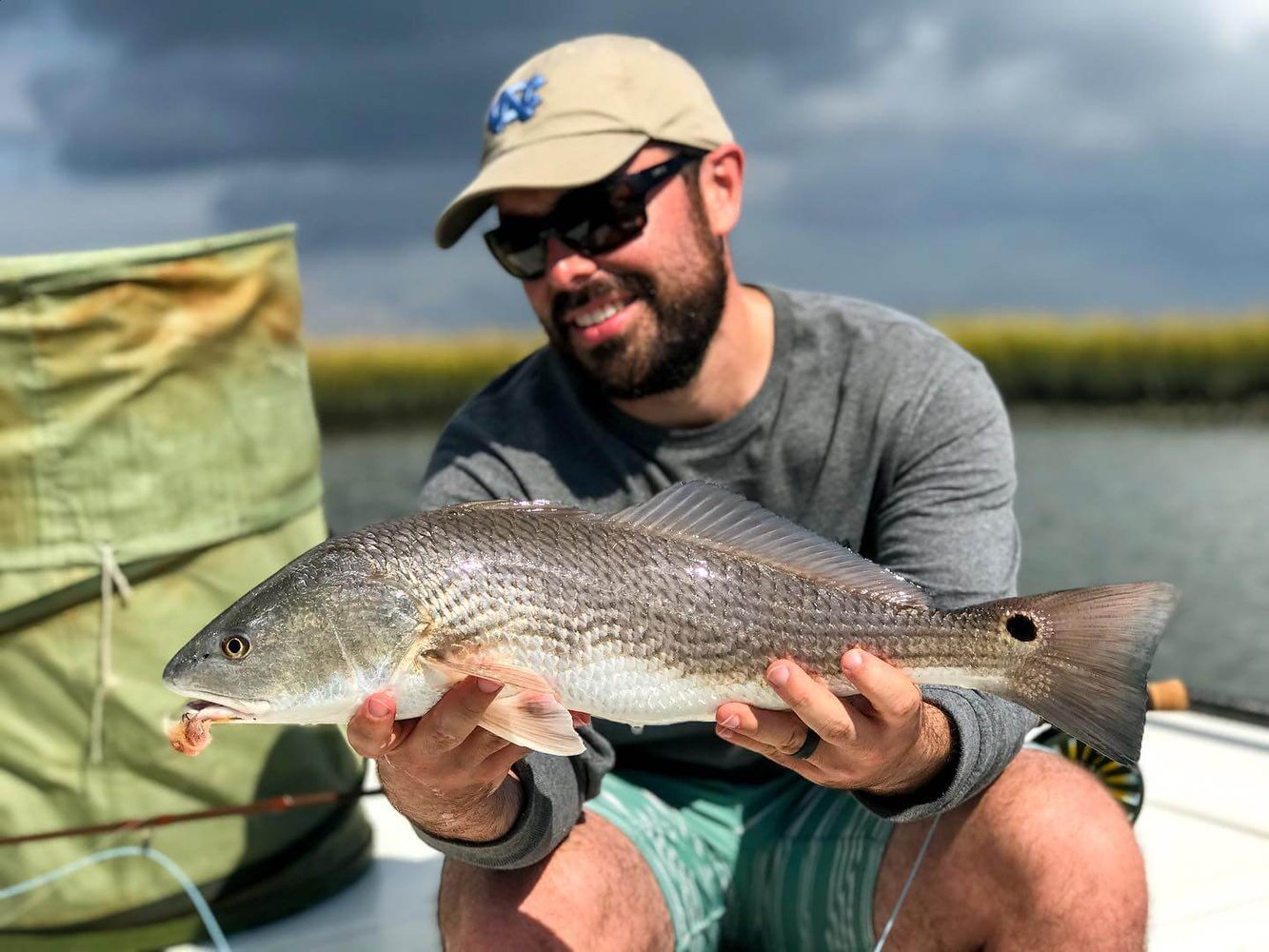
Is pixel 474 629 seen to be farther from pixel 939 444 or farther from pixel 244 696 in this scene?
pixel 939 444

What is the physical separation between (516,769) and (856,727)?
0.72 metres

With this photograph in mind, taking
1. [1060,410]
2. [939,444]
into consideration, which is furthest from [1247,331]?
[939,444]

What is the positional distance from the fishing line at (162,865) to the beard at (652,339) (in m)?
1.57

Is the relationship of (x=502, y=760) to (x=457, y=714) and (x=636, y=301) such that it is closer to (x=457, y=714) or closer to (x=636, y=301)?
(x=457, y=714)

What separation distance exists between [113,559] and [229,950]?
3.31 ft

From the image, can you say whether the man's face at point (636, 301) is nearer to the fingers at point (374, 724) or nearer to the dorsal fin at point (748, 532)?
the dorsal fin at point (748, 532)

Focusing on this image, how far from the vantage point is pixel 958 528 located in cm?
273

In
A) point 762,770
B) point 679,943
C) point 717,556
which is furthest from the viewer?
point 762,770

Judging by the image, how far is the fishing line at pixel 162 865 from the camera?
10.0 feet

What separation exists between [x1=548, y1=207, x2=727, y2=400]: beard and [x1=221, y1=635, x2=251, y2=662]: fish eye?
1207 millimetres

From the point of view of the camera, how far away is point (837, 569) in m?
2.24

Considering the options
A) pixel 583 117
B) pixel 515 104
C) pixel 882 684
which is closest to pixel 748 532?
pixel 882 684

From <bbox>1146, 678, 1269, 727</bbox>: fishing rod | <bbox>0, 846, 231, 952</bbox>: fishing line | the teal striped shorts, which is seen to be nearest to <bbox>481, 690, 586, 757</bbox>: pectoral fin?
the teal striped shorts

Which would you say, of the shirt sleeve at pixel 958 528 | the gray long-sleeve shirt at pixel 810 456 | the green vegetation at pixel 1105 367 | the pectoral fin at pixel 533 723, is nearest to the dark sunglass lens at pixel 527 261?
the gray long-sleeve shirt at pixel 810 456
